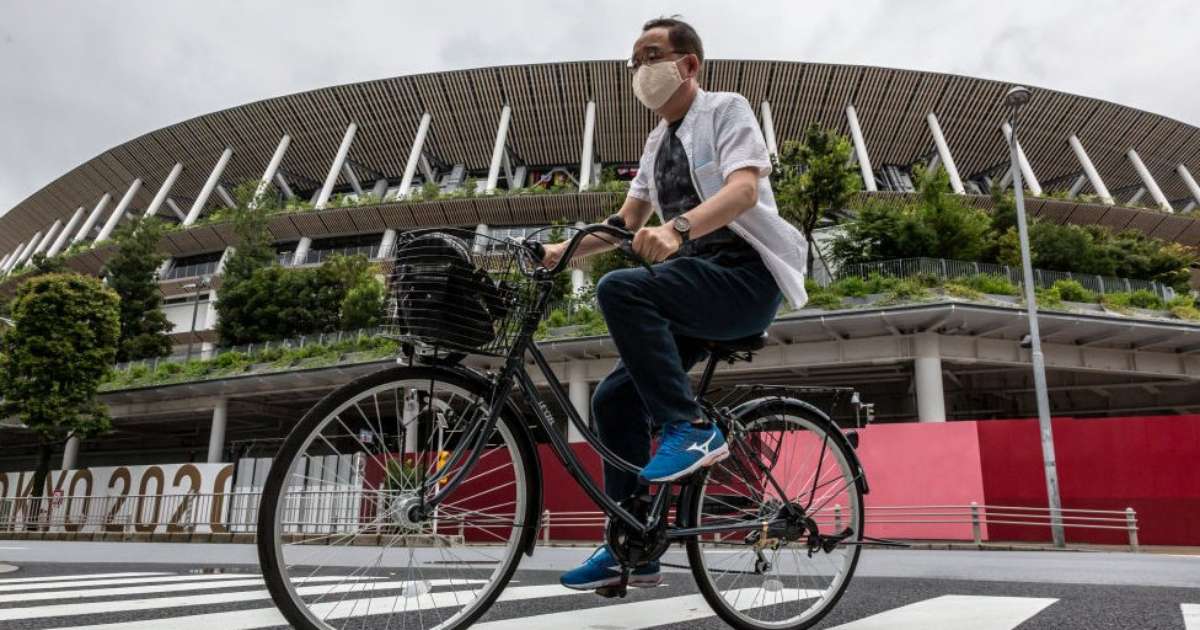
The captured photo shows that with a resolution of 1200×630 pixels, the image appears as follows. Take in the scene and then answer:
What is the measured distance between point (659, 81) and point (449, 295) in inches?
43.5

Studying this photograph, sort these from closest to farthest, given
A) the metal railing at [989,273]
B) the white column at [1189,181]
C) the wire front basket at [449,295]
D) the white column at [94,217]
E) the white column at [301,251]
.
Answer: the wire front basket at [449,295]
the metal railing at [989,273]
the white column at [301,251]
the white column at [1189,181]
the white column at [94,217]

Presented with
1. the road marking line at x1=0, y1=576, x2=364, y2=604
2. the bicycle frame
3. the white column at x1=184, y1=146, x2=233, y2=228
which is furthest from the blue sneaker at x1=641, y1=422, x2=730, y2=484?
the white column at x1=184, y1=146, x2=233, y2=228

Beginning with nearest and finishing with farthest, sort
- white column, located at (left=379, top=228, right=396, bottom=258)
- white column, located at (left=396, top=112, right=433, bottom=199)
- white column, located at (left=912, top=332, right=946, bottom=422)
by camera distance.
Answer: white column, located at (left=912, top=332, right=946, bottom=422)
white column, located at (left=379, top=228, right=396, bottom=258)
white column, located at (left=396, top=112, right=433, bottom=199)

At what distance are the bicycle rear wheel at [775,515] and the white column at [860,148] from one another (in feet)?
140

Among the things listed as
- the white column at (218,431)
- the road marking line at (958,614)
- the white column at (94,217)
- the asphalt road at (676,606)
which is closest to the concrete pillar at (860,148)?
the white column at (218,431)

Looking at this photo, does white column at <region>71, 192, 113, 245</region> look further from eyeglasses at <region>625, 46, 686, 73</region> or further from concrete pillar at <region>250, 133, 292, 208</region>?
eyeglasses at <region>625, 46, 686, 73</region>

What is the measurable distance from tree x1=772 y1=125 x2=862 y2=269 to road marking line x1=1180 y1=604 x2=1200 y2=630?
2393 centimetres

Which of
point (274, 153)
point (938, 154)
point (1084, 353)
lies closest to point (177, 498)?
point (1084, 353)

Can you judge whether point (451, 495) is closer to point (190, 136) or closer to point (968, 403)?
point (968, 403)

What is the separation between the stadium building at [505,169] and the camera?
33219 mm

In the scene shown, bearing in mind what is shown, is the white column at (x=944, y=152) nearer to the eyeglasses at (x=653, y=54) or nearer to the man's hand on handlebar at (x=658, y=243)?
the eyeglasses at (x=653, y=54)

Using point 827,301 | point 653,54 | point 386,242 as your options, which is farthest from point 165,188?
point 653,54

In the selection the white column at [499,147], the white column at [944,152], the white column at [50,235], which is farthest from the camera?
the white column at [50,235]

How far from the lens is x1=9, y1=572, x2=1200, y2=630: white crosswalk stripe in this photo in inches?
88.3
